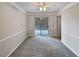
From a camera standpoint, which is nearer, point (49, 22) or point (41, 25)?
point (49, 22)

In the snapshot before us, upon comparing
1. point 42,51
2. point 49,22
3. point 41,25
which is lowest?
point 42,51

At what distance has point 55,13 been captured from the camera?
1091 centimetres

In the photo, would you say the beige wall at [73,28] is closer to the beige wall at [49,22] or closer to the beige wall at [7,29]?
the beige wall at [7,29]

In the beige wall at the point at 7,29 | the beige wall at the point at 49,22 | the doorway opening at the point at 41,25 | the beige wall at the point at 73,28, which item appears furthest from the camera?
the doorway opening at the point at 41,25

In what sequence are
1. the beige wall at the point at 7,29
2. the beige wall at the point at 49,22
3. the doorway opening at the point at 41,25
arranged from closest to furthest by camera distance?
the beige wall at the point at 7,29 → the beige wall at the point at 49,22 → the doorway opening at the point at 41,25

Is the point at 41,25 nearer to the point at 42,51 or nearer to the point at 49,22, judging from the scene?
the point at 49,22

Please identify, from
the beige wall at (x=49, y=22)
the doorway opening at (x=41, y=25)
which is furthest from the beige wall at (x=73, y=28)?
the doorway opening at (x=41, y=25)

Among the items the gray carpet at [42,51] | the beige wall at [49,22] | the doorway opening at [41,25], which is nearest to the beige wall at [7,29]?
the gray carpet at [42,51]

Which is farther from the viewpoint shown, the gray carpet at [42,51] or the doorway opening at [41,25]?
the doorway opening at [41,25]

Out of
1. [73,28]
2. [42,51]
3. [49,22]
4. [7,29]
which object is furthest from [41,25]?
[7,29]

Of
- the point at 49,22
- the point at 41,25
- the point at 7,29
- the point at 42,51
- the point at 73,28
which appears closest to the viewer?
the point at 7,29

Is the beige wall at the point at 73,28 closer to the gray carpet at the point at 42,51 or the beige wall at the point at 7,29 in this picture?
the gray carpet at the point at 42,51

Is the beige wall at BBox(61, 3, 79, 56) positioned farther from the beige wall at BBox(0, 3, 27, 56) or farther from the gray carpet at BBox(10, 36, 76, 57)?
the beige wall at BBox(0, 3, 27, 56)

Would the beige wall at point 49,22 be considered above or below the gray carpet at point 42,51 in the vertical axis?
above
